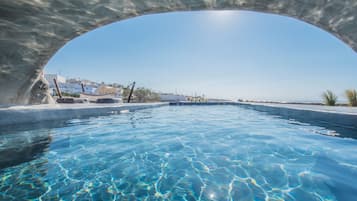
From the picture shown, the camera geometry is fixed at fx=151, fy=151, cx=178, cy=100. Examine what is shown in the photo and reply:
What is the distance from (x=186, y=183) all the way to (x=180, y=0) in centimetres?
319

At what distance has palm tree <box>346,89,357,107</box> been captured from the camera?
9539 mm

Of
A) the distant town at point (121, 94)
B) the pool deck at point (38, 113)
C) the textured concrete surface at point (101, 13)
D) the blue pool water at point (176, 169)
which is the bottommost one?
the blue pool water at point (176, 169)

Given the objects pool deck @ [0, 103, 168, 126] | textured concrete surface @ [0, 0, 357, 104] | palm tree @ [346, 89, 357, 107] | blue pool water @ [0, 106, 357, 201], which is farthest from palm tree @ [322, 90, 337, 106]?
pool deck @ [0, 103, 168, 126]

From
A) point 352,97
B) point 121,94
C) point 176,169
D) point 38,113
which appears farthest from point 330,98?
point 121,94

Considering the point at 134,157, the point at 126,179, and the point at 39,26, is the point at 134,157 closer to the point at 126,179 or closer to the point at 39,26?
the point at 126,179

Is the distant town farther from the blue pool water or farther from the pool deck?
the blue pool water

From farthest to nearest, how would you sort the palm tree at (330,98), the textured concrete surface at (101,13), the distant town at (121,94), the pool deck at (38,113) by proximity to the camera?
the distant town at (121,94) → the palm tree at (330,98) → the pool deck at (38,113) → the textured concrete surface at (101,13)

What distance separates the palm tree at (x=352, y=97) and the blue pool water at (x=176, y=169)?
30.2 ft

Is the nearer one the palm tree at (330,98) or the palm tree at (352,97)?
the palm tree at (352,97)

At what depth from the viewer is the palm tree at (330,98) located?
418 inches

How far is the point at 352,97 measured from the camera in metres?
9.65

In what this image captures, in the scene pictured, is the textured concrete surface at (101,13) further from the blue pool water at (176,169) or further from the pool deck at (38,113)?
the blue pool water at (176,169)

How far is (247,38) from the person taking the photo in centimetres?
1370

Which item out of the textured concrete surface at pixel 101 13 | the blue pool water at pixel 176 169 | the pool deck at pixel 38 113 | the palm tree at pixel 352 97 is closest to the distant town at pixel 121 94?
the pool deck at pixel 38 113
